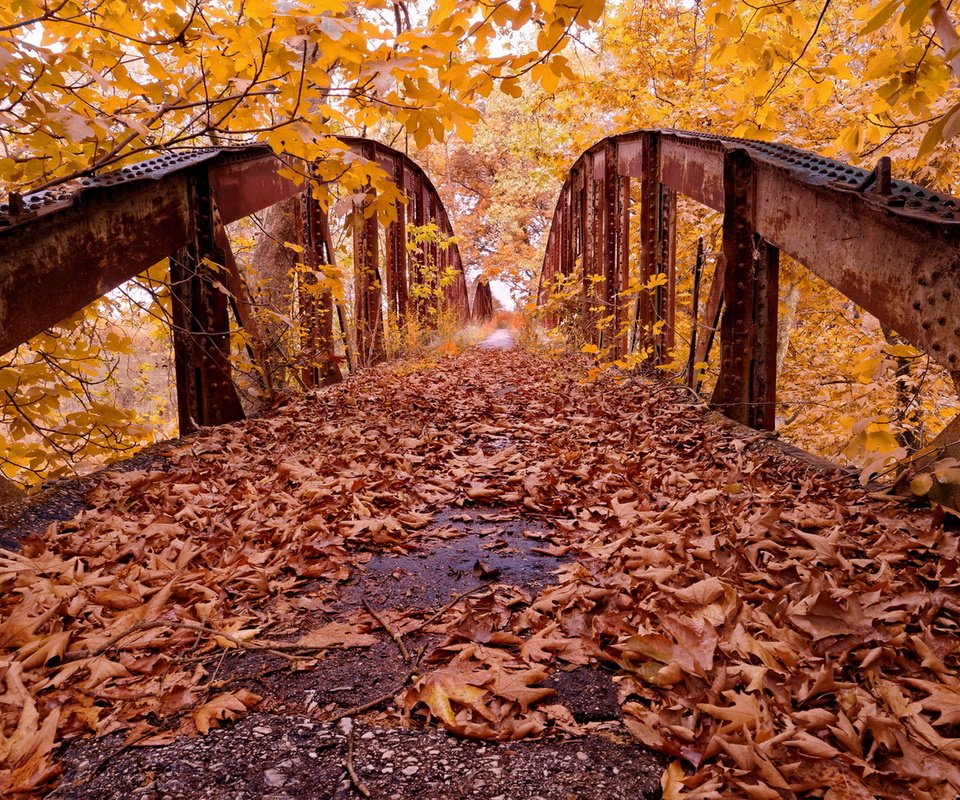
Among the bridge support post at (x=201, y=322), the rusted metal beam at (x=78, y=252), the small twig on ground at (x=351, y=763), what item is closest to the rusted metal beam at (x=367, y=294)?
the bridge support post at (x=201, y=322)

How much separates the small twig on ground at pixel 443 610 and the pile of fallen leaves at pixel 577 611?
2cm

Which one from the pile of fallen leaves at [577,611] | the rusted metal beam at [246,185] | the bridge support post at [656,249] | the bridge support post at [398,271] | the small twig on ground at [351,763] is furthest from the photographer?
the bridge support post at [398,271]

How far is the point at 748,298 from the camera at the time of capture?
12.1 feet

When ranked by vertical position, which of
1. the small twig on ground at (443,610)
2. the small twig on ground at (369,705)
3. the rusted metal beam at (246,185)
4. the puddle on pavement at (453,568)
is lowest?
the puddle on pavement at (453,568)

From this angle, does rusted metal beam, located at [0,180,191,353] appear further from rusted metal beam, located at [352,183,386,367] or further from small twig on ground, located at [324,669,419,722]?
rusted metal beam, located at [352,183,386,367]

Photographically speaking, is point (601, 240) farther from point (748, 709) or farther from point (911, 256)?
point (748, 709)

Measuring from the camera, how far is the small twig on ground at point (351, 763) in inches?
45.5

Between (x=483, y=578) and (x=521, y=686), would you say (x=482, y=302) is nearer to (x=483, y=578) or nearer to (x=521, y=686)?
(x=483, y=578)

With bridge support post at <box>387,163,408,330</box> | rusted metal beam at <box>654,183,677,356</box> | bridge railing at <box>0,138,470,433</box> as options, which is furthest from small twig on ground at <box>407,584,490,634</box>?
bridge support post at <box>387,163,408,330</box>

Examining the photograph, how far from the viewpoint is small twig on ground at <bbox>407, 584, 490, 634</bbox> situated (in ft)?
5.83

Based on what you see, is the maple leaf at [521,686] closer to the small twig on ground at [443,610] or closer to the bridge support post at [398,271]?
the small twig on ground at [443,610]

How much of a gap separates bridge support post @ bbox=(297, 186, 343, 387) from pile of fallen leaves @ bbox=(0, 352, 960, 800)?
2.28 metres

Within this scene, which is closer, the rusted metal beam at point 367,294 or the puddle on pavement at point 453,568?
the puddle on pavement at point 453,568

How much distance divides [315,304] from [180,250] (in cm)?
181
